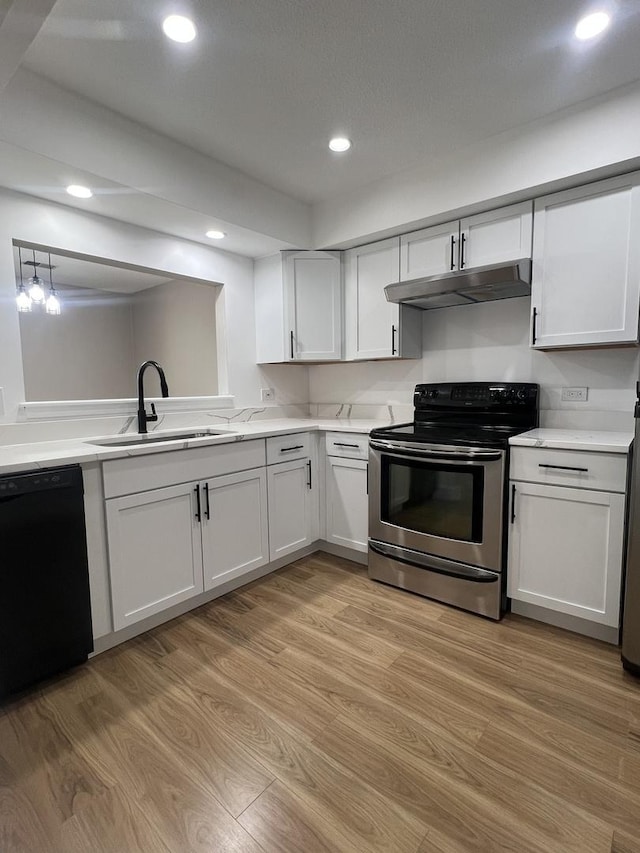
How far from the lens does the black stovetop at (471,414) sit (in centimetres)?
234

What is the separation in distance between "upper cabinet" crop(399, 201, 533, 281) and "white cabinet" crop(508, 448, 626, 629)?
3.70 feet

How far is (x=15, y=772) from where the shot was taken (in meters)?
1.34

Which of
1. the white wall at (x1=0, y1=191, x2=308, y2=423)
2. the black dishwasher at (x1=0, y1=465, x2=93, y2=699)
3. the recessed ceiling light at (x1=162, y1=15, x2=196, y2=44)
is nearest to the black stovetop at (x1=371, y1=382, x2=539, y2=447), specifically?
the white wall at (x1=0, y1=191, x2=308, y2=423)

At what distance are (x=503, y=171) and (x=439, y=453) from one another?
4.97 feet

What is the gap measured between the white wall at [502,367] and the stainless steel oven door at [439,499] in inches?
28.1

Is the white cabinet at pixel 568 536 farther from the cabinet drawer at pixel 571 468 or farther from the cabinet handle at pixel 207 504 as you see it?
the cabinet handle at pixel 207 504

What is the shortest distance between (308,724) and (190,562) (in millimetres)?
982

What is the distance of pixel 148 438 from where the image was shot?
2596 mm

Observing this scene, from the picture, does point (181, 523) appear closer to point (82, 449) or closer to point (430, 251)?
point (82, 449)

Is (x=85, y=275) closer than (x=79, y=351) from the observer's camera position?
Yes

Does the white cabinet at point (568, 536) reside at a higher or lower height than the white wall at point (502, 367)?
lower

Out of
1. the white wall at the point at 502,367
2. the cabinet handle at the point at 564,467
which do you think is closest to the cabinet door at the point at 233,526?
the white wall at the point at 502,367

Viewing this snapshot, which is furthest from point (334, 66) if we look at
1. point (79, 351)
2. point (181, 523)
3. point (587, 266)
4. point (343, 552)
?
point (79, 351)

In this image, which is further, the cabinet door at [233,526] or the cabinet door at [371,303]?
the cabinet door at [371,303]
